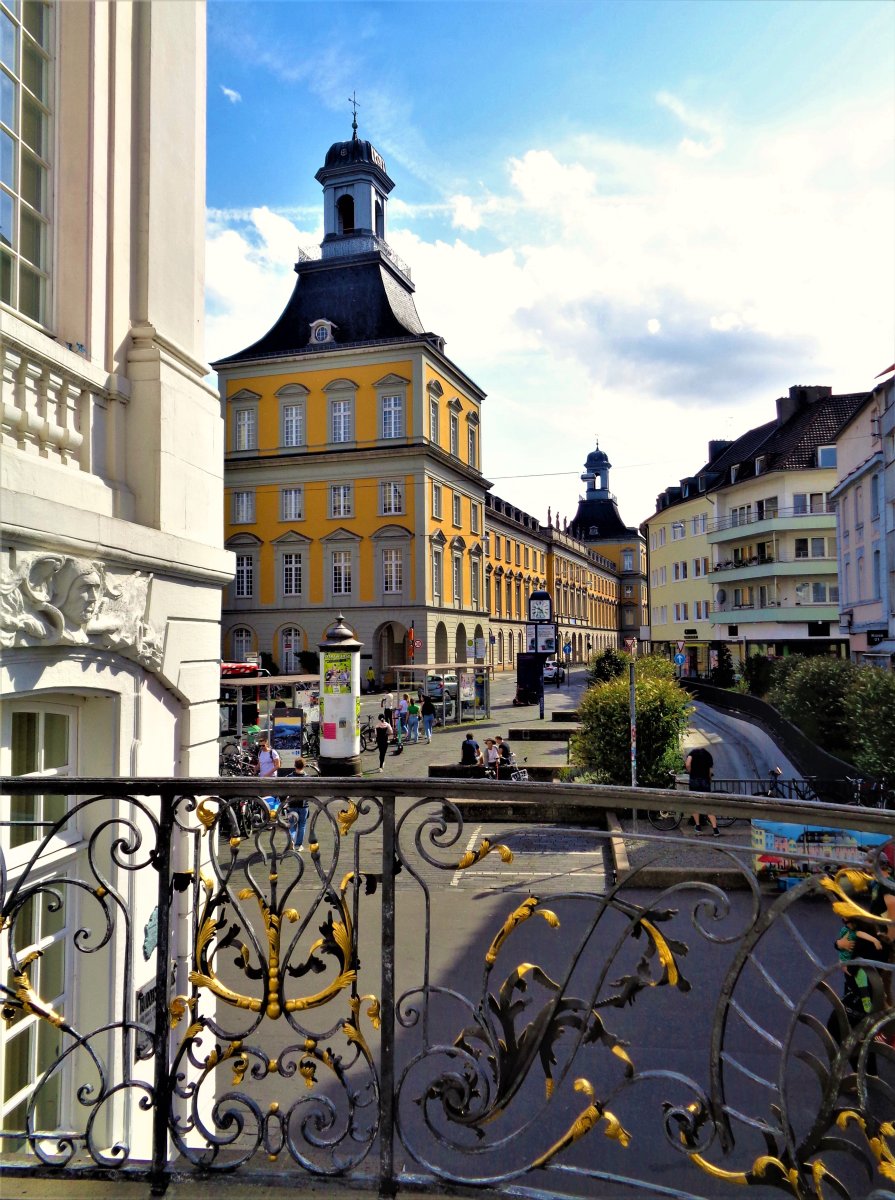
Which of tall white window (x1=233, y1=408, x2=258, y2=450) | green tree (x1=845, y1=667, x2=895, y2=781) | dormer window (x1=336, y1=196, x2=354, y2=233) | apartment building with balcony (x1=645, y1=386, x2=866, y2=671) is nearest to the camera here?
green tree (x1=845, y1=667, x2=895, y2=781)

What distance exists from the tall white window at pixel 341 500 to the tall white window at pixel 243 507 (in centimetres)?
537

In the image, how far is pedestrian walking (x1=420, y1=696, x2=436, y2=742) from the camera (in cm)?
2827

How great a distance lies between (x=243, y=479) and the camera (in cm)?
5156

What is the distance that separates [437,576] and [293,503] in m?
9.97

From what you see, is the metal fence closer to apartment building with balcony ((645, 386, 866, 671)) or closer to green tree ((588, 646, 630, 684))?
green tree ((588, 646, 630, 684))

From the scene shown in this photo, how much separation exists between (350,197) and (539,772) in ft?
151

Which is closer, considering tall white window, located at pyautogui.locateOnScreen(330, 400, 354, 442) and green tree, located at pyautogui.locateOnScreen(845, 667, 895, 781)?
green tree, located at pyautogui.locateOnScreen(845, 667, 895, 781)

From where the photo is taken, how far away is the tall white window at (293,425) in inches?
1994

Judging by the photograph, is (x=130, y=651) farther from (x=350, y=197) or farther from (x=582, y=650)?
(x=582, y=650)

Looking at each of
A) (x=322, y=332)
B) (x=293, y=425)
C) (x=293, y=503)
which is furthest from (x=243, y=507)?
(x=322, y=332)

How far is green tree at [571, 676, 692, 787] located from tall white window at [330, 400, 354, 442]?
35.4 meters

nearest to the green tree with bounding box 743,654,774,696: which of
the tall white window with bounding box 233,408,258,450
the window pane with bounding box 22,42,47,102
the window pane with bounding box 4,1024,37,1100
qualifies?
the tall white window with bounding box 233,408,258,450

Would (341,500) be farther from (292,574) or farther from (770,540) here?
(770,540)

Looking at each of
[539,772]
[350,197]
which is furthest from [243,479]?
[539,772]
